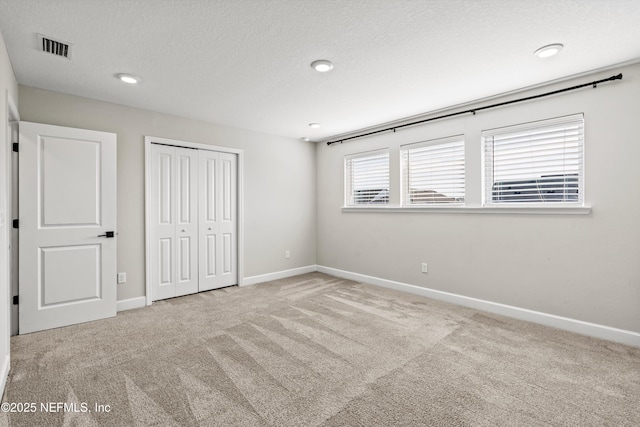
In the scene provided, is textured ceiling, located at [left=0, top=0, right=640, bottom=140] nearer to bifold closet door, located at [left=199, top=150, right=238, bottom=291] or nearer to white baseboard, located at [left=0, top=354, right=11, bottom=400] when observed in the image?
bifold closet door, located at [left=199, top=150, right=238, bottom=291]

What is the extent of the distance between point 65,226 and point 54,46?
5.81ft

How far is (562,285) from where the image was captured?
3080 millimetres

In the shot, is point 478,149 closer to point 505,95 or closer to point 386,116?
point 505,95

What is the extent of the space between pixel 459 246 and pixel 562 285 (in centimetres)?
108

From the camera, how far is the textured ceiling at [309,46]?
1.95 m

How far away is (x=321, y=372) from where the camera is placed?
2279 mm

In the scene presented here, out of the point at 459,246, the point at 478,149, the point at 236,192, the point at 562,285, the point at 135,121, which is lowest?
the point at 562,285

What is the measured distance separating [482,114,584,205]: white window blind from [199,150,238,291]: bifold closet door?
3571mm

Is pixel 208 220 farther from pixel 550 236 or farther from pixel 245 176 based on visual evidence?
pixel 550 236

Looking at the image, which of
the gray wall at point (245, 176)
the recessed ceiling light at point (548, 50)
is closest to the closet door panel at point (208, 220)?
the gray wall at point (245, 176)

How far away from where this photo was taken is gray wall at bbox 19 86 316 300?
3.42m

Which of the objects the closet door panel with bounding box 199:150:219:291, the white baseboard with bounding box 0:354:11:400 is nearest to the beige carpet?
the white baseboard with bounding box 0:354:11:400

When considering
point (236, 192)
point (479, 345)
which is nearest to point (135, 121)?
point (236, 192)

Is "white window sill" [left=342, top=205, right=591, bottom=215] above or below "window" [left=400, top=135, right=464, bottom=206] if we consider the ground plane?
below
